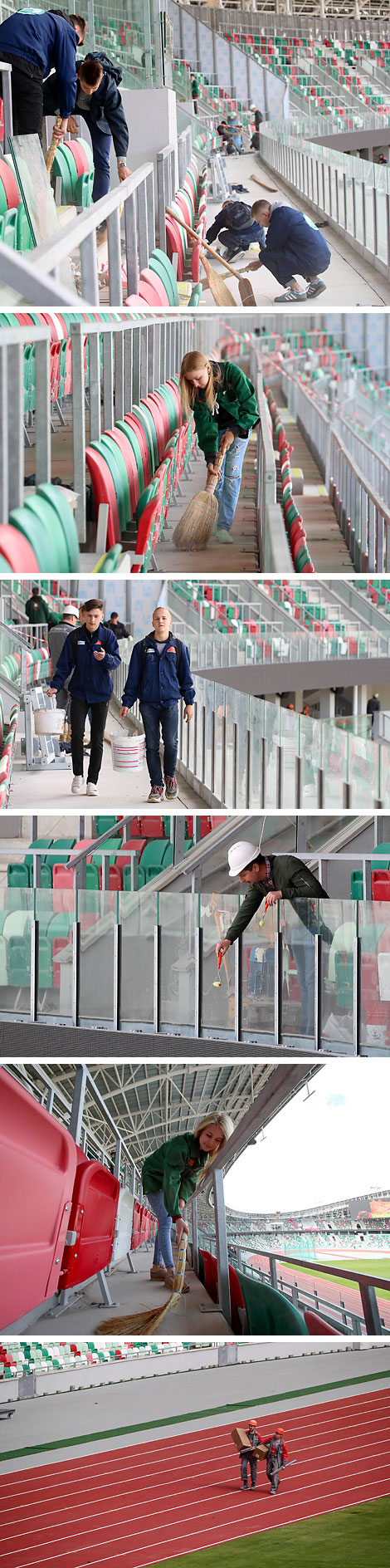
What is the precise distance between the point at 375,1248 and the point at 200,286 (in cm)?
610

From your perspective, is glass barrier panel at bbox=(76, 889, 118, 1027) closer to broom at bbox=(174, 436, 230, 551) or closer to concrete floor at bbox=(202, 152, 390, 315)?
broom at bbox=(174, 436, 230, 551)

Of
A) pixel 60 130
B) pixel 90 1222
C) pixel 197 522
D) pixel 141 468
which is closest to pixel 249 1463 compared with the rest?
pixel 90 1222

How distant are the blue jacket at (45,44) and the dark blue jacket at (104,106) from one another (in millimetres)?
Answer: 74

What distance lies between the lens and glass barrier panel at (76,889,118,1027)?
5.23m

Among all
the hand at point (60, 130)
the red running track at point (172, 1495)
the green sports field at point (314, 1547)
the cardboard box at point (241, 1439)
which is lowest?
the red running track at point (172, 1495)

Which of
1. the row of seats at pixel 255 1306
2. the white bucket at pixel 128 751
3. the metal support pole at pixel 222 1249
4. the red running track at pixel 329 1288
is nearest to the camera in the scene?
the white bucket at pixel 128 751

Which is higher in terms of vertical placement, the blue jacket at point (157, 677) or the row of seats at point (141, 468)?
the row of seats at point (141, 468)

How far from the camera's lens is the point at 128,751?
556 centimetres

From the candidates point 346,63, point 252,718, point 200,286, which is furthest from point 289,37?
point 252,718

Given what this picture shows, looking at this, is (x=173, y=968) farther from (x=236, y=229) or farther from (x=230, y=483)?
(x=236, y=229)

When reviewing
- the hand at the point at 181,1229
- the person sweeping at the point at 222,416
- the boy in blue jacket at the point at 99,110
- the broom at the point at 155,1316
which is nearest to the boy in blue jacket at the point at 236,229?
the boy in blue jacket at the point at 99,110

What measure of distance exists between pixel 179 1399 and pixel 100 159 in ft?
24.9

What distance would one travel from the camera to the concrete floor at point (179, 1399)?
8.45 metres

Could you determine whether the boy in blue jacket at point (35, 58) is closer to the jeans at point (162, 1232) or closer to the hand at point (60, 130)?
the hand at point (60, 130)
